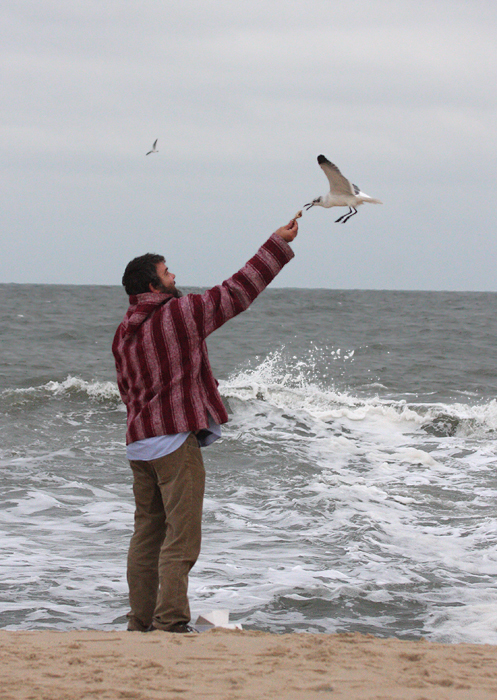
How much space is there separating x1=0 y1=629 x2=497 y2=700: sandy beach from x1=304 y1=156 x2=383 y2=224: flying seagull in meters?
2.14

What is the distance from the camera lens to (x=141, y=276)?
344cm

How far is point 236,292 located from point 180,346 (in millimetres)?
320

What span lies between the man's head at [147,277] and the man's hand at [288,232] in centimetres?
53

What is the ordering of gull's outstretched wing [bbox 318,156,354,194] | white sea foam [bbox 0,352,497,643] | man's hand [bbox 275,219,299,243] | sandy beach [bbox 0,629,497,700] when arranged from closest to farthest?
sandy beach [bbox 0,629,497,700]
man's hand [bbox 275,219,299,243]
gull's outstretched wing [bbox 318,156,354,194]
white sea foam [bbox 0,352,497,643]

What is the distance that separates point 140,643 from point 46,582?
1.74m

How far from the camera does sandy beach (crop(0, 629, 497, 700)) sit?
8.07 feet

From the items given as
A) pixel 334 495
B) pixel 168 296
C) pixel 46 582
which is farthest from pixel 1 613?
pixel 334 495

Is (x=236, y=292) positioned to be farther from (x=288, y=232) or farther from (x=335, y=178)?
(x=335, y=178)

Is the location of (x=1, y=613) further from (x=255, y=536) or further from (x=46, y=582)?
(x=255, y=536)

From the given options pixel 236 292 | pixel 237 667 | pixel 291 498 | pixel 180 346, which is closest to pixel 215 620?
pixel 237 667

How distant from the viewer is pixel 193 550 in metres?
3.32

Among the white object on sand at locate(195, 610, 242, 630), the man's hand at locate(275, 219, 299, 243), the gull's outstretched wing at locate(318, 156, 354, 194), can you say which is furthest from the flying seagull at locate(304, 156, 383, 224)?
the white object on sand at locate(195, 610, 242, 630)

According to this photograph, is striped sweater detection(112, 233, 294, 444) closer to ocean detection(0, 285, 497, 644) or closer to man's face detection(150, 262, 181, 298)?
man's face detection(150, 262, 181, 298)

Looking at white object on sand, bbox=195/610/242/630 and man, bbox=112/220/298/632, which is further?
white object on sand, bbox=195/610/242/630
